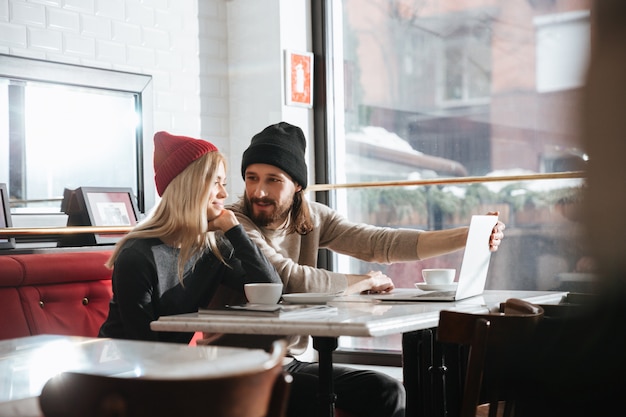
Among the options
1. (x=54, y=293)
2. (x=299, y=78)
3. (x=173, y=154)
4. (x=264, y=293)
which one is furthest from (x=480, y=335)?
(x=299, y=78)

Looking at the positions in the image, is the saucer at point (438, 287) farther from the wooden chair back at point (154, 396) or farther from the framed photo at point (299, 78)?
the framed photo at point (299, 78)

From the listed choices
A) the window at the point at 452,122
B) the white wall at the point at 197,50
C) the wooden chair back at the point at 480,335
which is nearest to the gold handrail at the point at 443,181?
the window at the point at 452,122

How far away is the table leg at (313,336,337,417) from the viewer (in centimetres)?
209

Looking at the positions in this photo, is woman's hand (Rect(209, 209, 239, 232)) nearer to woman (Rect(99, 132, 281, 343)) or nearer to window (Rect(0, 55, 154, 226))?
woman (Rect(99, 132, 281, 343))

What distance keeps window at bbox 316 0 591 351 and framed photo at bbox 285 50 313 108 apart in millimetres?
122

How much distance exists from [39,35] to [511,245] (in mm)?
2263

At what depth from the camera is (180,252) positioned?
255 centimetres

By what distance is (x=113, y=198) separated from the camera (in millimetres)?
3758

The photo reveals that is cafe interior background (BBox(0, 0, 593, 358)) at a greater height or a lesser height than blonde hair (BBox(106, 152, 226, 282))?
greater

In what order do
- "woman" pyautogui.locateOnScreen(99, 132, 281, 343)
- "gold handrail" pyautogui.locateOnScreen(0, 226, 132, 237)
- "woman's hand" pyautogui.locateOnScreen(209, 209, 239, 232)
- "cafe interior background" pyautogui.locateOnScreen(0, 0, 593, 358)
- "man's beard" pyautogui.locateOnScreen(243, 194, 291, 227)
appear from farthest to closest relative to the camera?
"cafe interior background" pyautogui.locateOnScreen(0, 0, 593, 358)
"gold handrail" pyautogui.locateOnScreen(0, 226, 132, 237)
"man's beard" pyautogui.locateOnScreen(243, 194, 291, 227)
"woman's hand" pyautogui.locateOnScreen(209, 209, 239, 232)
"woman" pyautogui.locateOnScreen(99, 132, 281, 343)

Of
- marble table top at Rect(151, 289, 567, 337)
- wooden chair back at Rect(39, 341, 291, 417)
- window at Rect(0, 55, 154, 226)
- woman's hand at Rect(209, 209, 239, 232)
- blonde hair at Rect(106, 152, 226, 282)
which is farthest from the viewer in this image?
window at Rect(0, 55, 154, 226)

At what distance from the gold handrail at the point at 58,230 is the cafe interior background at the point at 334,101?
0.26 ft

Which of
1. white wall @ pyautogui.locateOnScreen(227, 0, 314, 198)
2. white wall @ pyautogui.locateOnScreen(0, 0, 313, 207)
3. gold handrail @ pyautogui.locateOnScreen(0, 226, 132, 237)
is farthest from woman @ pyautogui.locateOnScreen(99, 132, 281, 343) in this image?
white wall @ pyautogui.locateOnScreen(227, 0, 314, 198)

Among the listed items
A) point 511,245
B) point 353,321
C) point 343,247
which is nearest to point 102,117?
point 343,247
